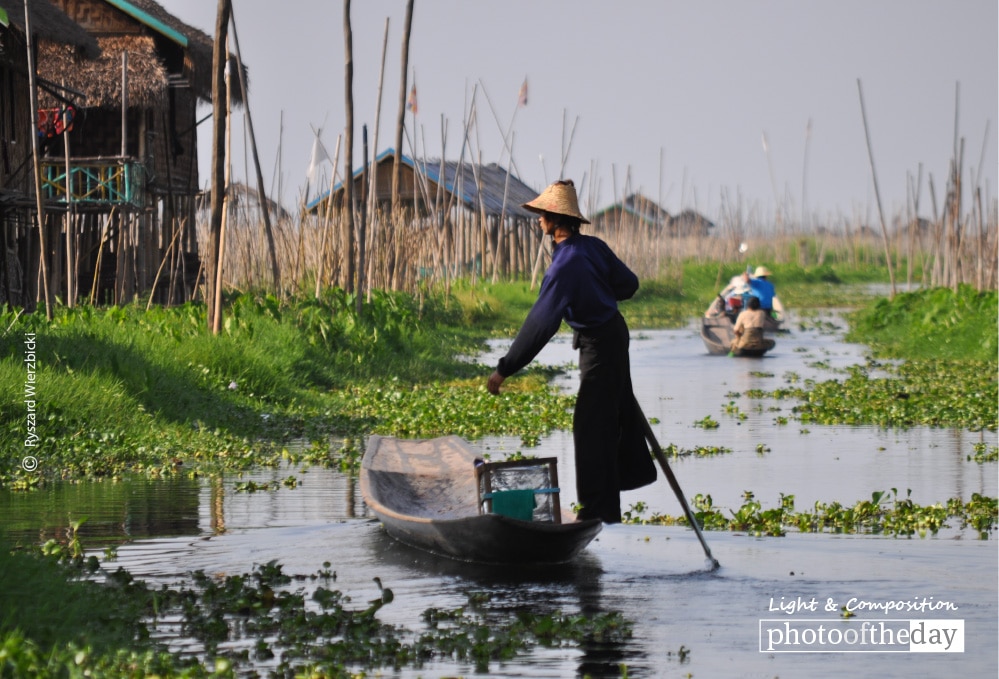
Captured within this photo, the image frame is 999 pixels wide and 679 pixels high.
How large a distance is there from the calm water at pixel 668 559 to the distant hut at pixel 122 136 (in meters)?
11.6

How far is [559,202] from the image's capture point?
6734mm

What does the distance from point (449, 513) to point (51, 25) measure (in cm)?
1226

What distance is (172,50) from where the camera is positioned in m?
23.1

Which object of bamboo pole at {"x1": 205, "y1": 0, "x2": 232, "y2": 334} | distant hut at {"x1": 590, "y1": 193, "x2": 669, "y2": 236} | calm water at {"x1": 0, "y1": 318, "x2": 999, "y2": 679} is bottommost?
calm water at {"x1": 0, "y1": 318, "x2": 999, "y2": 679}

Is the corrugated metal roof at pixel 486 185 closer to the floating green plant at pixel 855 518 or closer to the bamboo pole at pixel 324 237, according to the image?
the bamboo pole at pixel 324 237

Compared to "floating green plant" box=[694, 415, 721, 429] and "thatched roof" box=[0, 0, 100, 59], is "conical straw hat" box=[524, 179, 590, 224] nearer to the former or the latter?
"floating green plant" box=[694, 415, 721, 429]

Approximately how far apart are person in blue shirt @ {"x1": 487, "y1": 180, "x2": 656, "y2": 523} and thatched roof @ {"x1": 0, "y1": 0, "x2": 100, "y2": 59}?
11.2 meters

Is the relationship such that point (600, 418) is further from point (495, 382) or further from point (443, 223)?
point (443, 223)

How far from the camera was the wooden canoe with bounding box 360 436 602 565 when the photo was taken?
20.5 ft

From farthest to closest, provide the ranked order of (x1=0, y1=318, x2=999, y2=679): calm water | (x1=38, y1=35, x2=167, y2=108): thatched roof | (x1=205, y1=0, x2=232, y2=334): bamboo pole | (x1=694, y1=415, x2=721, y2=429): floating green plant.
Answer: (x1=38, y1=35, x2=167, y2=108): thatched roof, (x1=205, y1=0, x2=232, y2=334): bamboo pole, (x1=694, y1=415, x2=721, y2=429): floating green plant, (x1=0, y1=318, x2=999, y2=679): calm water

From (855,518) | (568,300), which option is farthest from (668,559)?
(855,518)

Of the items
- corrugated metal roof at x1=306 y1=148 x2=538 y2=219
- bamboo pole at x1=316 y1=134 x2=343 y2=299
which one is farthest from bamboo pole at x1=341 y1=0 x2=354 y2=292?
corrugated metal roof at x1=306 y1=148 x2=538 y2=219

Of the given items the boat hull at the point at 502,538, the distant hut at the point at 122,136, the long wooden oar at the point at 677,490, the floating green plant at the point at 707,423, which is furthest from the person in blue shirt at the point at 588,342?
the distant hut at the point at 122,136

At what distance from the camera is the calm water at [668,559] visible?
16.6 ft
